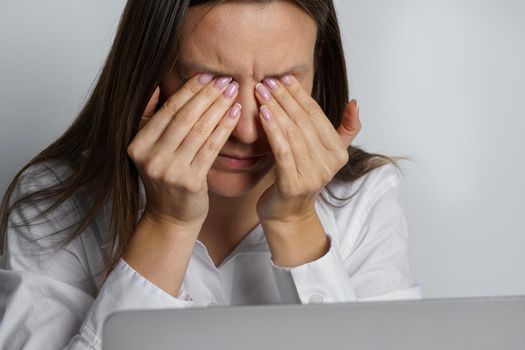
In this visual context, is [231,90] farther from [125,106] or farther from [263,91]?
[125,106]

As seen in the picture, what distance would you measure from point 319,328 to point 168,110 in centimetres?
76

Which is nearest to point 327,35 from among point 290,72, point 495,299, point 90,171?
point 290,72

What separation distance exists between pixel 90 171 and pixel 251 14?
0.45 metres

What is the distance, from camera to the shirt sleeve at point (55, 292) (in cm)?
135

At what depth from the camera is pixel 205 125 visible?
1.34m

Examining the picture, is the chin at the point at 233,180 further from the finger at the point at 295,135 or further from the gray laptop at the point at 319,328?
the gray laptop at the point at 319,328

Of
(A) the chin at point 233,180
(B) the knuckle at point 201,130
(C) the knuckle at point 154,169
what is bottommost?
(A) the chin at point 233,180

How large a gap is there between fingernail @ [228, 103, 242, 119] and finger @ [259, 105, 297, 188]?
1.3 inches

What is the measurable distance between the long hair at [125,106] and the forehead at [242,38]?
23mm

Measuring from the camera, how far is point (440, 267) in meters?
2.32

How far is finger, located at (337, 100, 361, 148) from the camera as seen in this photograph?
150 cm

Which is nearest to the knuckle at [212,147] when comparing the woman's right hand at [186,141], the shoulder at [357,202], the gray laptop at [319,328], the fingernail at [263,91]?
the woman's right hand at [186,141]

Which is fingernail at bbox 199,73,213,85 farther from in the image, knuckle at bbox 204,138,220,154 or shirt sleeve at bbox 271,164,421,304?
shirt sleeve at bbox 271,164,421,304

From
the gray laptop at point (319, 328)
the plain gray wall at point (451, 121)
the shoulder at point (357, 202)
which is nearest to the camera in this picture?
the gray laptop at point (319, 328)
